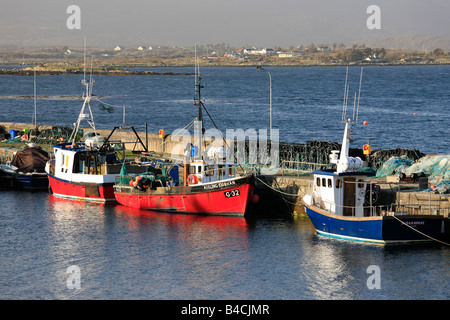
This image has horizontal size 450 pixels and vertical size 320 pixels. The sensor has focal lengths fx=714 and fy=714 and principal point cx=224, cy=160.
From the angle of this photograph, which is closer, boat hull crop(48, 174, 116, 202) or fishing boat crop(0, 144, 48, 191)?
boat hull crop(48, 174, 116, 202)

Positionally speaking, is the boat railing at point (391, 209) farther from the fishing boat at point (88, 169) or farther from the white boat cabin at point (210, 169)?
the fishing boat at point (88, 169)

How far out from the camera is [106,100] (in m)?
136

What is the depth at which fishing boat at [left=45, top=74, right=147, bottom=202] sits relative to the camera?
138 ft

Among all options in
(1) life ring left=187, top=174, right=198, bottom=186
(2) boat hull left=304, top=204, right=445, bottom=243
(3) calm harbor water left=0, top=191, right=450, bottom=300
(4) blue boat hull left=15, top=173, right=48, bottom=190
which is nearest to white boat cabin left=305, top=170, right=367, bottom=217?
(2) boat hull left=304, top=204, right=445, bottom=243

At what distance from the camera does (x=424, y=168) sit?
37375 mm

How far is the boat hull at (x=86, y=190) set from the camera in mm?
42000

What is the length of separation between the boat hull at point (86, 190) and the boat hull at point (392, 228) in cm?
1535

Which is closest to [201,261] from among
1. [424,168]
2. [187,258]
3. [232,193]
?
[187,258]

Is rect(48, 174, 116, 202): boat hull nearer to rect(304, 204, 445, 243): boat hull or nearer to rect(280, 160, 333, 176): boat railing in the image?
rect(280, 160, 333, 176): boat railing

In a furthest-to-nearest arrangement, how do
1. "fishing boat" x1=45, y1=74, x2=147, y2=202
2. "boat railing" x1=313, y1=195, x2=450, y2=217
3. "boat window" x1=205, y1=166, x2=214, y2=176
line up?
"fishing boat" x1=45, y1=74, x2=147, y2=202 → "boat window" x1=205, y1=166, x2=214, y2=176 → "boat railing" x1=313, y1=195, x2=450, y2=217

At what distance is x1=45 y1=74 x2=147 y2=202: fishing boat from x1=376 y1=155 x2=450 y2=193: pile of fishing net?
14.1 metres

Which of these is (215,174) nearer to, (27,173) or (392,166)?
(392,166)

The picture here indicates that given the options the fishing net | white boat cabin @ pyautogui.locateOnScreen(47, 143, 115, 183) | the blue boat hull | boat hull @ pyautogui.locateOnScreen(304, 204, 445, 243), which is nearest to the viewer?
boat hull @ pyautogui.locateOnScreen(304, 204, 445, 243)

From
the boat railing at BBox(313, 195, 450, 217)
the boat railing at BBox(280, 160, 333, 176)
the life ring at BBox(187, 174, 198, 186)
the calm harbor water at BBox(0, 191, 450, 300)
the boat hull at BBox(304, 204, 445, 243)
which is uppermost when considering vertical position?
the boat railing at BBox(280, 160, 333, 176)
